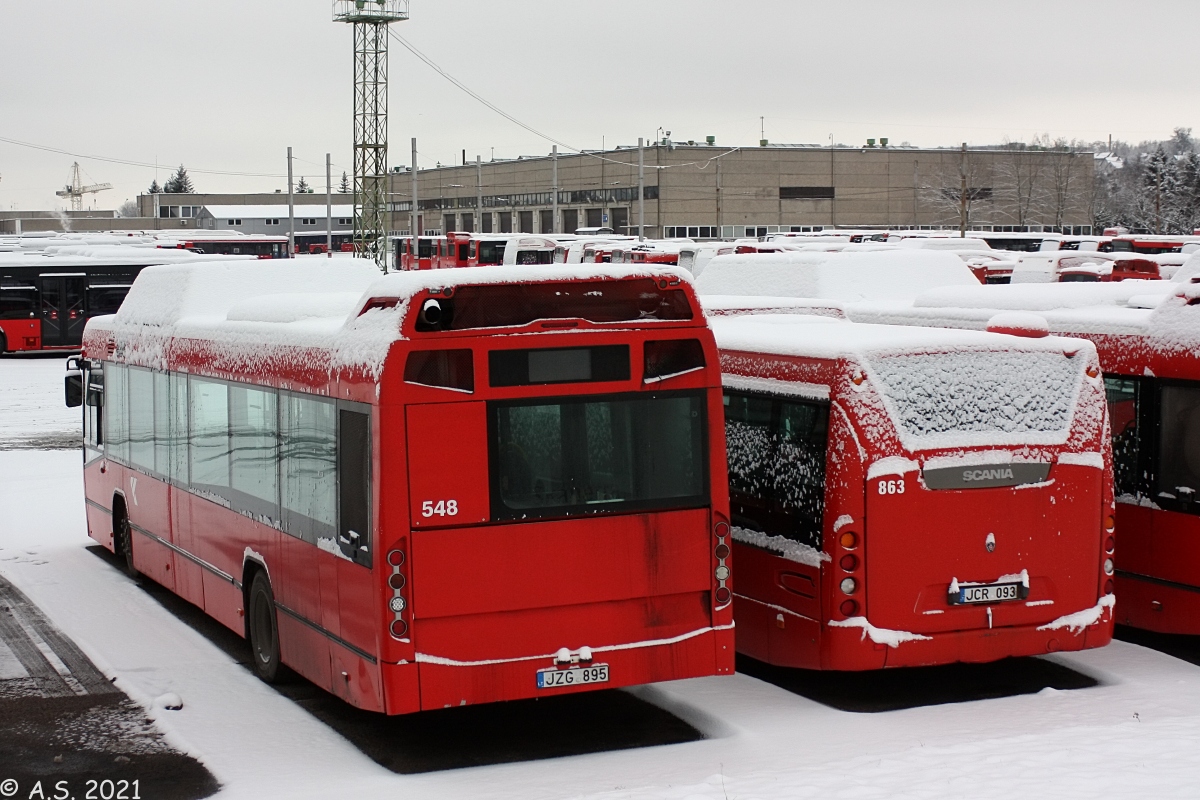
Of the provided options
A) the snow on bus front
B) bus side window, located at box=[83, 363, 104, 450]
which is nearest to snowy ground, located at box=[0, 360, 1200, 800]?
the snow on bus front

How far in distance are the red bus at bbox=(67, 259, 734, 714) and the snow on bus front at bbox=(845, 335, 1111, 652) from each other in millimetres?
1029

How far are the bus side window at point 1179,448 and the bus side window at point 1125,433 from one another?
21 centimetres

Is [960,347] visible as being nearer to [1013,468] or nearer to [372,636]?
[1013,468]

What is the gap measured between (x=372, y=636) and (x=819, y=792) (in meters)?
2.47

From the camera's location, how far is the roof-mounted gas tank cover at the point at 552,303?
8180mm

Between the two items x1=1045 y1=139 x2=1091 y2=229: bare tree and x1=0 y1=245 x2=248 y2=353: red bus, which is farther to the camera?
x1=1045 y1=139 x2=1091 y2=229: bare tree

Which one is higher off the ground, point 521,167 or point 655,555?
point 521,167

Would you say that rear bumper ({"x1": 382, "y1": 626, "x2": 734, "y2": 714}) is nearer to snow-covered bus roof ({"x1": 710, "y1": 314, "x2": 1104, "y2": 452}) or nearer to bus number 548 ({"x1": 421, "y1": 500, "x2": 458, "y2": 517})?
bus number 548 ({"x1": 421, "y1": 500, "x2": 458, "y2": 517})

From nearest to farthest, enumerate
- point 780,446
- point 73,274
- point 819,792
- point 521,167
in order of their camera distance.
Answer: point 819,792, point 780,446, point 73,274, point 521,167

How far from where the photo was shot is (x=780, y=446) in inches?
384

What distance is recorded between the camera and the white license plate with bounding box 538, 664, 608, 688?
8.40 metres

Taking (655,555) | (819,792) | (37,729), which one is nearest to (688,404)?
(655,555)

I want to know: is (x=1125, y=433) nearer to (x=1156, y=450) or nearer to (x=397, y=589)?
(x=1156, y=450)

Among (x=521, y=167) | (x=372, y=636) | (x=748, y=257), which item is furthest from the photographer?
(x=521, y=167)
